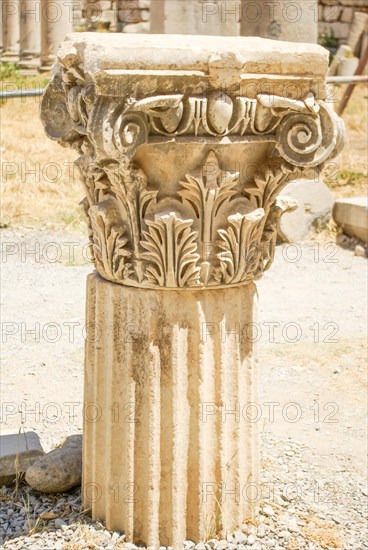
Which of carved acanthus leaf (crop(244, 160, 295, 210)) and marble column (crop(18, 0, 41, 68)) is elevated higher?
marble column (crop(18, 0, 41, 68))

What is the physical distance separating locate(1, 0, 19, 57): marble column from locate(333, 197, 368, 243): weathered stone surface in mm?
12619

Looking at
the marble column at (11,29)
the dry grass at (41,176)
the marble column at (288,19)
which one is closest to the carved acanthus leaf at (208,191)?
the dry grass at (41,176)

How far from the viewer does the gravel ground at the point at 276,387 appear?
351cm

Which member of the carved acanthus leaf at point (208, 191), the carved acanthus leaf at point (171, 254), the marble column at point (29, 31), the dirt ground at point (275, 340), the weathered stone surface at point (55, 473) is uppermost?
the marble column at point (29, 31)

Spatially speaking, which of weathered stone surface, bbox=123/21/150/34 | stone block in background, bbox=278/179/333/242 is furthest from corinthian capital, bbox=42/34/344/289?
weathered stone surface, bbox=123/21/150/34

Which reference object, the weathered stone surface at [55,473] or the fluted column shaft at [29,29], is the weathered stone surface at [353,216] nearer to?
the weathered stone surface at [55,473]

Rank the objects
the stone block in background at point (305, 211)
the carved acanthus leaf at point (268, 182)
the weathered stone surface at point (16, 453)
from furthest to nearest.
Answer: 1. the stone block in background at point (305, 211)
2. the weathered stone surface at point (16, 453)
3. the carved acanthus leaf at point (268, 182)

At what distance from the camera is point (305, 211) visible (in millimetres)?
8547

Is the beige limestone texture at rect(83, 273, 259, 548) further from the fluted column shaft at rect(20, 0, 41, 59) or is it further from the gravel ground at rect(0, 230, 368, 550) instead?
the fluted column shaft at rect(20, 0, 41, 59)

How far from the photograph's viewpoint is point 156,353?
→ 3.15m

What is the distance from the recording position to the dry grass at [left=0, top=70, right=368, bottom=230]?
8531mm

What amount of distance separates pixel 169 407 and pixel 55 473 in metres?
0.79

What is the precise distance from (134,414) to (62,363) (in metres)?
2.64

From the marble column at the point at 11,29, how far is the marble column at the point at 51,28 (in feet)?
9.19
